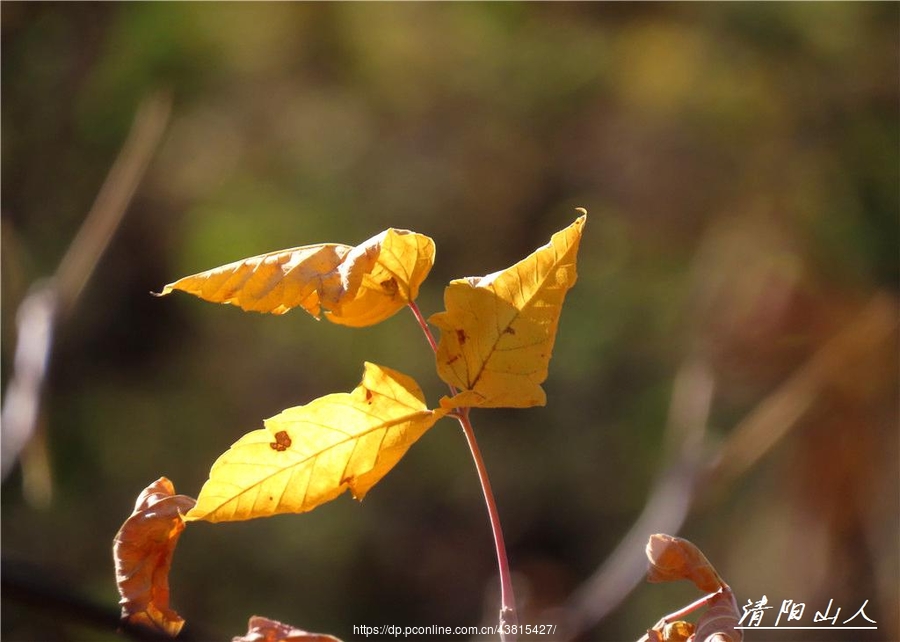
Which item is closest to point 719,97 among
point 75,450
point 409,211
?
point 409,211

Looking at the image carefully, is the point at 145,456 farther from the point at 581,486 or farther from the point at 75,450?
the point at 581,486

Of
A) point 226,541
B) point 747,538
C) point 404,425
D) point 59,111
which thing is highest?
point 404,425

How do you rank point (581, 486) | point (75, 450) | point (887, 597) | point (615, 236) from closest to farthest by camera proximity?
point (887, 597)
point (75, 450)
point (581, 486)
point (615, 236)

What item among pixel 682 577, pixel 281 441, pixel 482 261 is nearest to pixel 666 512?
pixel 682 577

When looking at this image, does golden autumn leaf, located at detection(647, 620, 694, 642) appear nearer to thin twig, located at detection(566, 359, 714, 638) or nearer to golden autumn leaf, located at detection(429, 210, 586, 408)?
golden autumn leaf, located at detection(429, 210, 586, 408)

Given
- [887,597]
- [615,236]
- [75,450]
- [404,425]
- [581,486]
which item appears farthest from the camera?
[615,236]

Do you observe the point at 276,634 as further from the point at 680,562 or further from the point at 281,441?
the point at 680,562

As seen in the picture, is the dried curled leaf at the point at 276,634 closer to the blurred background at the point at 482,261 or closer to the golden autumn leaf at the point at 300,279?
the golden autumn leaf at the point at 300,279

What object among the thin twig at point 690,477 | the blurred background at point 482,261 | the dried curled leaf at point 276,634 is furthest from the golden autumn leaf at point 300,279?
the blurred background at point 482,261
